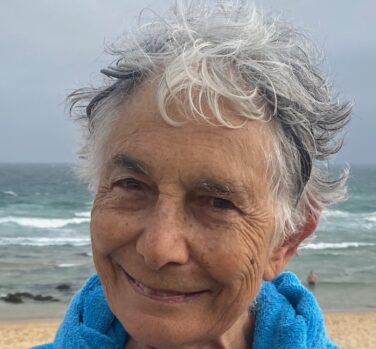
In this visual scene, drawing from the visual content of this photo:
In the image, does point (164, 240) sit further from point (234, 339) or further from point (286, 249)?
point (234, 339)

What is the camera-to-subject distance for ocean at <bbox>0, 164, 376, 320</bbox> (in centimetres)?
1617

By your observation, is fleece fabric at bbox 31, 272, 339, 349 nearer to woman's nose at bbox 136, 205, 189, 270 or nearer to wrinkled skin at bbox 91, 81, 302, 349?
wrinkled skin at bbox 91, 81, 302, 349

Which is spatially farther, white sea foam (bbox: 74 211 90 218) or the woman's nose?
white sea foam (bbox: 74 211 90 218)

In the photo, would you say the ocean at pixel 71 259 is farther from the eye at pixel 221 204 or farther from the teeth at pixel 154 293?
the teeth at pixel 154 293

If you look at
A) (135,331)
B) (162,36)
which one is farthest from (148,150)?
(135,331)

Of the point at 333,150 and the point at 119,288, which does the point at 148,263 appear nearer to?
the point at 119,288

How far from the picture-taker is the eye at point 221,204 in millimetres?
1464

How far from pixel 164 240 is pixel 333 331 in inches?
511

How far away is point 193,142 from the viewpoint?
1.41 m

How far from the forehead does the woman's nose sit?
0.13 meters

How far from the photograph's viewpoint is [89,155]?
1.81 metres

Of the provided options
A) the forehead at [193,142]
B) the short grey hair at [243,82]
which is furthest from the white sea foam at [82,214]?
the forehead at [193,142]

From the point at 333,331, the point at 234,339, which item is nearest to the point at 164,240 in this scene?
the point at 234,339

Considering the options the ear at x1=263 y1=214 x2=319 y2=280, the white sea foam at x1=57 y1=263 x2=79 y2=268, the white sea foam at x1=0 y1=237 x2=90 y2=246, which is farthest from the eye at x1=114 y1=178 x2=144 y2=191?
the white sea foam at x1=0 y1=237 x2=90 y2=246
